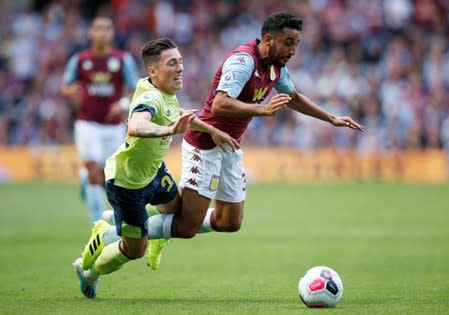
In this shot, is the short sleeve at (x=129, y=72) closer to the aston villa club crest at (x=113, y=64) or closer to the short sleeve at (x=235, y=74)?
the aston villa club crest at (x=113, y=64)

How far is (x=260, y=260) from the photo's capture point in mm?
12203

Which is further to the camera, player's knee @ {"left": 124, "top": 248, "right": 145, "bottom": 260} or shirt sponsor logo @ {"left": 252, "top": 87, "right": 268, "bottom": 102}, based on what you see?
shirt sponsor logo @ {"left": 252, "top": 87, "right": 268, "bottom": 102}

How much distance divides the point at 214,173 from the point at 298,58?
18.8 metres

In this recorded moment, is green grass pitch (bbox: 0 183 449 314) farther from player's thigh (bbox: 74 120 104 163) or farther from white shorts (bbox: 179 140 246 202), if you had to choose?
player's thigh (bbox: 74 120 104 163)

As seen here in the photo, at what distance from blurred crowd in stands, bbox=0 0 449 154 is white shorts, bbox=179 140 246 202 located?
16588 mm

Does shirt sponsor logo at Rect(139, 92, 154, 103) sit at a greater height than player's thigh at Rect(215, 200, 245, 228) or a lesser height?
greater

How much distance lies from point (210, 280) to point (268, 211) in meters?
9.05

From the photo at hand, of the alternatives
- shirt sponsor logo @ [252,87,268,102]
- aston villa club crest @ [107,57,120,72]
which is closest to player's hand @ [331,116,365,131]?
shirt sponsor logo @ [252,87,268,102]

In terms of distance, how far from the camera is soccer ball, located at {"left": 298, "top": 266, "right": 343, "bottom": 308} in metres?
8.22

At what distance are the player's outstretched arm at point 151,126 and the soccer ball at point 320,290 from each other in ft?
5.93

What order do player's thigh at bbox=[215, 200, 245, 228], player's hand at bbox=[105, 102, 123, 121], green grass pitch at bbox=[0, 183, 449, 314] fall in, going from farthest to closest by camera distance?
player's hand at bbox=[105, 102, 123, 121], player's thigh at bbox=[215, 200, 245, 228], green grass pitch at bbox=[0, 183, 449, 314]

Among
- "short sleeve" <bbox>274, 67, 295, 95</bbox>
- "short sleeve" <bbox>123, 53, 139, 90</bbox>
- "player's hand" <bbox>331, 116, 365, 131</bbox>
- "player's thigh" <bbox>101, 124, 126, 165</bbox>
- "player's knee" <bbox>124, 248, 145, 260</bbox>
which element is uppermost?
"short sleeve" <bbox>123, 53, 139, 90</bbox>

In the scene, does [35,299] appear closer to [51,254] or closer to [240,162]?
[240,162]

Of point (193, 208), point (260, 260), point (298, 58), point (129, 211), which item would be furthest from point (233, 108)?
point (298, 58)
